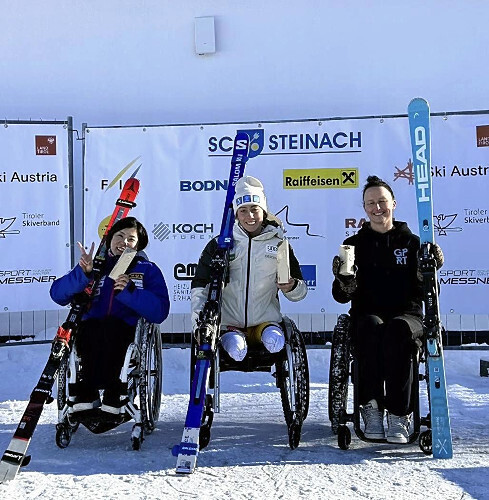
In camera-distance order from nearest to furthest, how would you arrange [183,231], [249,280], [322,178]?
[249,280], [322,178], [183,231]

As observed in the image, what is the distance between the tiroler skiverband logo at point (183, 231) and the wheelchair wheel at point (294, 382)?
7.36 feet

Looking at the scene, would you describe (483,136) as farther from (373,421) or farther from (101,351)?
(101,351)

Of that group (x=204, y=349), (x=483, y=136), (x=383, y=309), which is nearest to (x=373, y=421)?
(x=383, y=309)

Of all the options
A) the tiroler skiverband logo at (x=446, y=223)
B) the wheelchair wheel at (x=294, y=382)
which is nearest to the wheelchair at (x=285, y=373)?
the wheelchair wheel at (x=294, y=382)

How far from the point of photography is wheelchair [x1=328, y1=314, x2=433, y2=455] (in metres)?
2.76

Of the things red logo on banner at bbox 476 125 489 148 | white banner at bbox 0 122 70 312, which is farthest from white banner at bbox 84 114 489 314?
white banner at bbox 0 122 70 312

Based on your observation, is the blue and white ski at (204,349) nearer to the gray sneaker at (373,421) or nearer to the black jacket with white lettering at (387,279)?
the black jacket with white lettering at (387,279)

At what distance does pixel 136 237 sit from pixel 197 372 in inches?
32.1

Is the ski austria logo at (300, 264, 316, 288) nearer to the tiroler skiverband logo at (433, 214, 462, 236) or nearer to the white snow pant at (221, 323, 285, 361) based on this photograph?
the tiroler skiverband logo at (433, 214, 462, 236)

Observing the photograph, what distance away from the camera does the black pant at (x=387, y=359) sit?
2.72 m

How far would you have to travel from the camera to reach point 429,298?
287cm

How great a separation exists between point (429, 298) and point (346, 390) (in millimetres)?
547

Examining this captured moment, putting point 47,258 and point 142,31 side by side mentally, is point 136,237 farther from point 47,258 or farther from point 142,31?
point 142,31

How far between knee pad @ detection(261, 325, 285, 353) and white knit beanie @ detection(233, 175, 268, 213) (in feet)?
2.10
